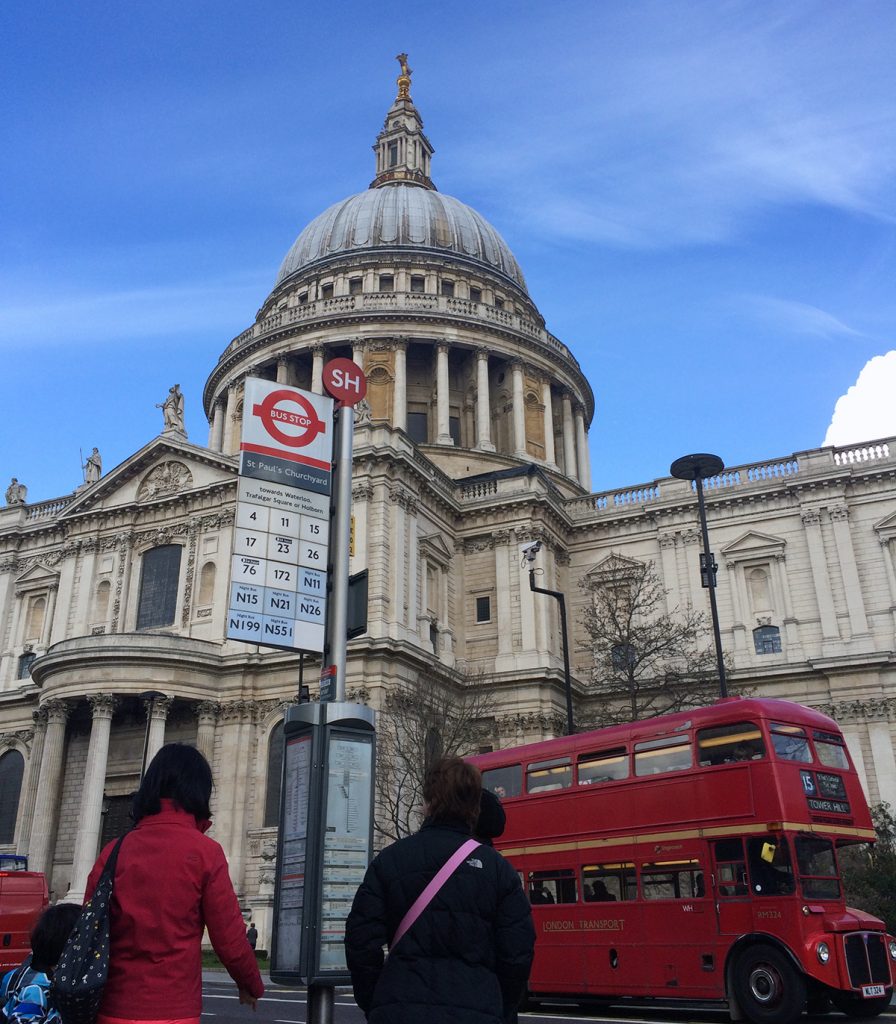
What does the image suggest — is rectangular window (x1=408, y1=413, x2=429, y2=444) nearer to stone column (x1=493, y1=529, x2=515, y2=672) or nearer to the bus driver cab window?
stone column (x1=493, y1=529, x2=515, y2=672)

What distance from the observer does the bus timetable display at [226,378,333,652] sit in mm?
11031

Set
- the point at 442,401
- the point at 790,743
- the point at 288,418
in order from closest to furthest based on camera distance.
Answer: the point at 288,418, the point at 790,743, the point at 442,401

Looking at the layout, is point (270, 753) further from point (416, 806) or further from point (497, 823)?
point (497, 823)

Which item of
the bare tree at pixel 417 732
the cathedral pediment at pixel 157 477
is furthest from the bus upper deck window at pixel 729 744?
the cathedral pediment at pixel 157 477

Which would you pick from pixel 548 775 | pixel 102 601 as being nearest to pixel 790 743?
pixel 548 775

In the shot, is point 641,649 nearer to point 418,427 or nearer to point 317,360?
point 418,427

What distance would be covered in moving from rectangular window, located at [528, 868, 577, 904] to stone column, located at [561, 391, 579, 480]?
145ft

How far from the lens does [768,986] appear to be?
613 inches

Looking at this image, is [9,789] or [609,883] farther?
[9,789]

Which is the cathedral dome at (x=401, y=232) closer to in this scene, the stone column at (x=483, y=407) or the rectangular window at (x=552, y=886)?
the stone column at (x=483, y=407)

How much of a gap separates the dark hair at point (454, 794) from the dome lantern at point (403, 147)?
75511 mm

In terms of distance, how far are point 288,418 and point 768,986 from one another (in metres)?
11.3

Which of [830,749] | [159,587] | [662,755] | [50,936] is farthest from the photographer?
[159,587]

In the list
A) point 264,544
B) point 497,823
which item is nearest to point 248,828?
point 264,544
